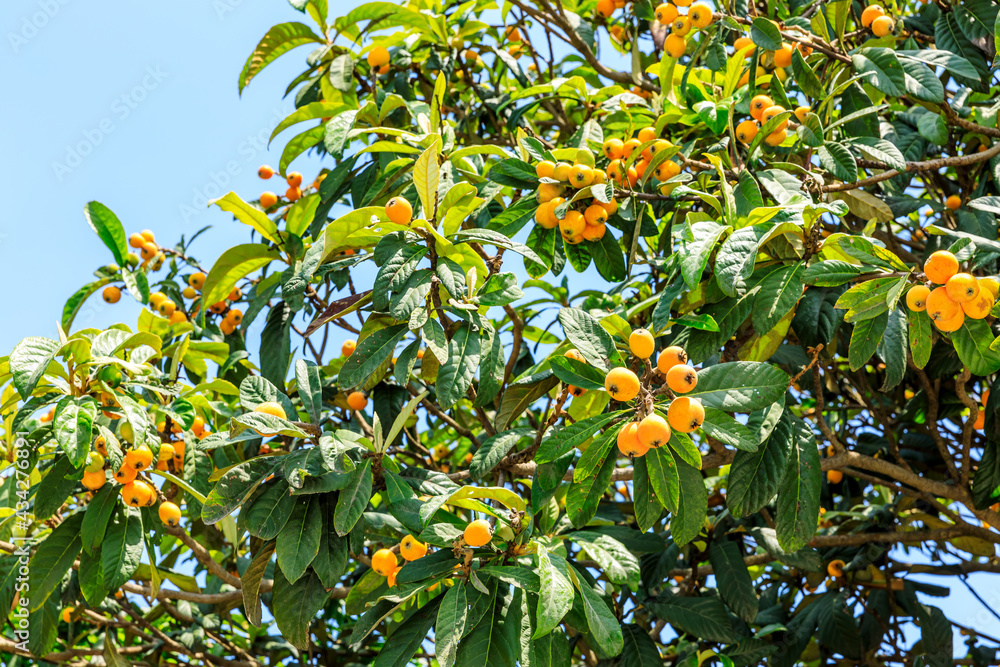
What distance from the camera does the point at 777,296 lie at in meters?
2.05

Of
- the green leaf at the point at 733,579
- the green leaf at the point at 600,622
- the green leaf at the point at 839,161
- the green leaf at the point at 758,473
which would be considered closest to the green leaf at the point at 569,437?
the green leaf at the point at 600,622

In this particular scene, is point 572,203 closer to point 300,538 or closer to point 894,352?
point 894,352

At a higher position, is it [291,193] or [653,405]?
[291,193]

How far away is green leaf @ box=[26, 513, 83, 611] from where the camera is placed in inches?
94.0

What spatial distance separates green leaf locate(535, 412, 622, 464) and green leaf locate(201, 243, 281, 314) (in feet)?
4.66

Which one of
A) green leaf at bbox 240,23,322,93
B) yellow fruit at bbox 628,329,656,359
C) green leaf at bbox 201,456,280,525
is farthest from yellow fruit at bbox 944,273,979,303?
green leaf at bbox 240,23,322,93

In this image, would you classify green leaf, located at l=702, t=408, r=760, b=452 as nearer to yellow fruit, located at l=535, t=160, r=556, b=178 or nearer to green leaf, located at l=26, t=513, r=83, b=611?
yellow fruit, located at l=535, t=160, r=556, b=178

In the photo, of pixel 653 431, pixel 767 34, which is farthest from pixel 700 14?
pixel 653 431

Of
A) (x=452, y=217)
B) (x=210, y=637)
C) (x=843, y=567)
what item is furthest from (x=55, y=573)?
(x=843, y=567)

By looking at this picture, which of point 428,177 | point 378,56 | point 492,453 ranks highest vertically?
point 378,56

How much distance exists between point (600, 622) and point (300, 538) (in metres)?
0.80

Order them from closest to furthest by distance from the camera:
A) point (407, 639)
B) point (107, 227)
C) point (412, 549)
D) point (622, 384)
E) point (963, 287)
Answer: point (963, 287), point (622, 384), point (407, 639), point (412, 549), point (107, 227)

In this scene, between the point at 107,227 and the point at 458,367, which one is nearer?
the point at 458,367

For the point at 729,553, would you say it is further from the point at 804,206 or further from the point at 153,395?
the point at 153,395
